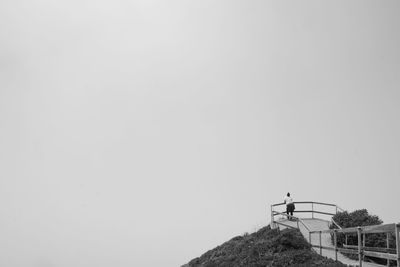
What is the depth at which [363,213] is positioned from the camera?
882 inches

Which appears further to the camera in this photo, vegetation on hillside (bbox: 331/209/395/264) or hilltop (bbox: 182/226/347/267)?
vegetation on hillside (bbox: 331/209/395/264)

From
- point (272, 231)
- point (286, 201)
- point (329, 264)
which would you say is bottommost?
point (329, 264)

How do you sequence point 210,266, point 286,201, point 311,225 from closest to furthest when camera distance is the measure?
point 210,266 < point 311,225 < point 286,201

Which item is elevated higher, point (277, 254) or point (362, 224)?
point (362, 224)

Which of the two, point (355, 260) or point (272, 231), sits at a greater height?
point (272, 231)

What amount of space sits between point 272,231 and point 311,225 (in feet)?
19.0

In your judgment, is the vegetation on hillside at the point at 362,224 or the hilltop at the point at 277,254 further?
the vegetation on hillside at the point at 362,224

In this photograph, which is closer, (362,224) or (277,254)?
(277,254)

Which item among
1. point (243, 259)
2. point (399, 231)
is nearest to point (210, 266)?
point (243, 259)

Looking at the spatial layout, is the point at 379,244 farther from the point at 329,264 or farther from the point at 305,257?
the point at 329,264

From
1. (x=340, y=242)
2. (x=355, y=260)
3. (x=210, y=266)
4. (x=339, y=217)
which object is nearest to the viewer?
(x=355, y=260)

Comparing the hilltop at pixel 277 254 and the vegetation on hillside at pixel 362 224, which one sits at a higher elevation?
the vegetation on hillside at pixel 362 224

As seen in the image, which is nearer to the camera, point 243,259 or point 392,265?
point 392,265

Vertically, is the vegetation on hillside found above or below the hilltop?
above
